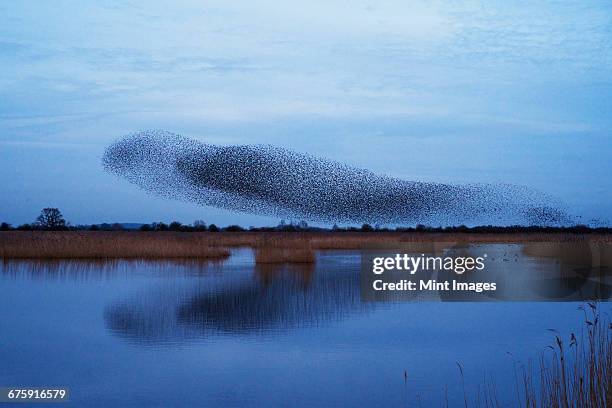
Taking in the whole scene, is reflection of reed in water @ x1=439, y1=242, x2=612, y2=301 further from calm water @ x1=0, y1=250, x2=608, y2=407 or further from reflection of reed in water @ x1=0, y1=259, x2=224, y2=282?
reflection of reed in water @ x1=0, y1=259, x2=224, y2=282

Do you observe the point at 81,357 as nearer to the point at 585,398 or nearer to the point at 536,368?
the point at 536,368

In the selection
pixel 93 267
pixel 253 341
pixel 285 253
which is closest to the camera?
pixel 253 341

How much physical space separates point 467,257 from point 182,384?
566 inches

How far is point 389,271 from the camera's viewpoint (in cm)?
1739

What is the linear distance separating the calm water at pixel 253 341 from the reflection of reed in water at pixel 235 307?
2 cm

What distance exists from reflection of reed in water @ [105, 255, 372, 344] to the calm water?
24 millimetres

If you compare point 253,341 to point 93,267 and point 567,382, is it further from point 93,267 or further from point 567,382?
point 93,267

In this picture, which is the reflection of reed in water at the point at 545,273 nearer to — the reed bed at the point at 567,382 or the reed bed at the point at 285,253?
the reed bed at the point at 285,253

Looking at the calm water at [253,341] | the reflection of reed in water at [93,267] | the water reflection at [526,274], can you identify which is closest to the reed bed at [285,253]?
the reflection of reed in water at [93,267]

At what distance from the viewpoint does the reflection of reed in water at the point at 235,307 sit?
9258mm

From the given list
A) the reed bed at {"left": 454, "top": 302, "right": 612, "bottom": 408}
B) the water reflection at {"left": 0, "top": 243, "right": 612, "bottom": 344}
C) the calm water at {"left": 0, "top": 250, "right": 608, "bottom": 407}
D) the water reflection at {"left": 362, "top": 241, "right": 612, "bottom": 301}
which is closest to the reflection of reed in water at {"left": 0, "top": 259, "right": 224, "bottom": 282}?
the water reflection at {"left": 0, "top": 243, "right": 612, "bottom": 344}

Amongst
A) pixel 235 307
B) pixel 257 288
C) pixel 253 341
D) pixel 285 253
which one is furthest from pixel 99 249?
pixel 253 341

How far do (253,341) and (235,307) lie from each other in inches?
96.1

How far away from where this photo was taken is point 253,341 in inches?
337
